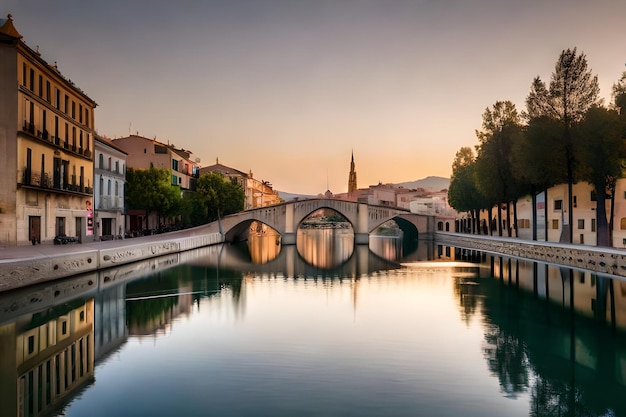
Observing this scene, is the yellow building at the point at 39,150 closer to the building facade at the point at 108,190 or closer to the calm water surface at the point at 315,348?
the building facade at the point at 108,190

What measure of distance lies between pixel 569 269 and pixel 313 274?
55.5ft

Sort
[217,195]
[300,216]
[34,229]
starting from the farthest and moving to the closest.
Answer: [217,195] → [300,216] → [34,229]

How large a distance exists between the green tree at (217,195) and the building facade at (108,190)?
17.0m

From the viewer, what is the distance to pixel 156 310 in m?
22.8

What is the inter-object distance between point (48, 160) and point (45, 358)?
28744 millimetres

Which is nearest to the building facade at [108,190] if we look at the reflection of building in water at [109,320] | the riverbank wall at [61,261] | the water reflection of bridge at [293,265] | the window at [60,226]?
the window at [60,226]

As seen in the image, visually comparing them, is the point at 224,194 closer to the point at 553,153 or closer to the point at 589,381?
the point at 553,153

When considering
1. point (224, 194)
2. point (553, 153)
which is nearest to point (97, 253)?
point (553, 153)

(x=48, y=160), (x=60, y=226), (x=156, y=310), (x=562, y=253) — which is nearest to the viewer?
(x=156, y=310)

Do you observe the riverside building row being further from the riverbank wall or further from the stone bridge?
the stone bridge

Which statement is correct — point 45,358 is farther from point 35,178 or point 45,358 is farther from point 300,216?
point 300,216

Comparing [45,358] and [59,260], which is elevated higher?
[59,260]

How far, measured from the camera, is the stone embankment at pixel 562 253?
3055 centimetres

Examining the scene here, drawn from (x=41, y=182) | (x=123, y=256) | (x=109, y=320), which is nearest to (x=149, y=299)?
(x=109, y=320)
